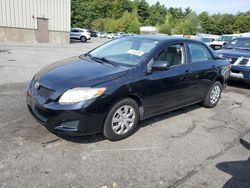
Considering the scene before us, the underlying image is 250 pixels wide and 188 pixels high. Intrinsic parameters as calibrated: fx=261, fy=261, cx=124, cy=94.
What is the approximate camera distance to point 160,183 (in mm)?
3172

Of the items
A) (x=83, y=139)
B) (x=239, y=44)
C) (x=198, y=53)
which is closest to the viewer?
(x=83, y=139)

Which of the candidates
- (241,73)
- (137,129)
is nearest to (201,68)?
(137,129)

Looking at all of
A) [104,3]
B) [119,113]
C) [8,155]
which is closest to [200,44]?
[119,113]

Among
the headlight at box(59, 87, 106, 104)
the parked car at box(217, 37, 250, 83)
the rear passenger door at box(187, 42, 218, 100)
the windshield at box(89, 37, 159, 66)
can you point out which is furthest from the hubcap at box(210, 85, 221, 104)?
the headlight at box(59, 87, 106, 104)

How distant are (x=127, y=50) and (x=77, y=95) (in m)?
1.68

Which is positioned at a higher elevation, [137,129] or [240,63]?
[240,63]

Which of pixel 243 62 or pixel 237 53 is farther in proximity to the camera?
pixel 237 53

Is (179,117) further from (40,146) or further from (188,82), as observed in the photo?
(40,146)

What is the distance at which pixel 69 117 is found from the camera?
11.7 feet

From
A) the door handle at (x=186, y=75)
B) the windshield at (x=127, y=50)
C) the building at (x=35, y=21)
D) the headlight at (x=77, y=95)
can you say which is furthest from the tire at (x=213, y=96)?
the building at (x=35, y=21)

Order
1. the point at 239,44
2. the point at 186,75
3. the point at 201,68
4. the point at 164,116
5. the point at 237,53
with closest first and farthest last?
the point at 186,75, the point at 164,116, the point at 201,68, the point at 237,53, the point at 239,44

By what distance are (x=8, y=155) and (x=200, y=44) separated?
4.41m

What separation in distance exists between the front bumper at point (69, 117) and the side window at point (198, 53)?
264 centimetres

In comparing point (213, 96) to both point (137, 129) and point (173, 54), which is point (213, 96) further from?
point (137, 129)
